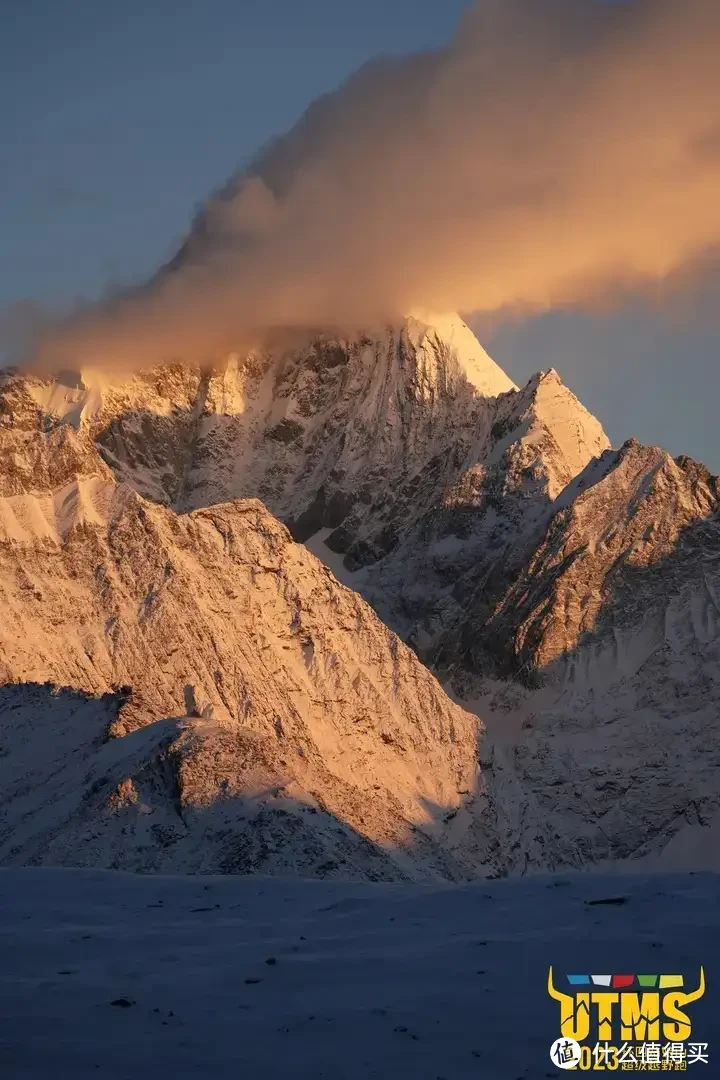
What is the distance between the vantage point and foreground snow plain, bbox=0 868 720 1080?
1056 inches

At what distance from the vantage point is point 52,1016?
2855cm

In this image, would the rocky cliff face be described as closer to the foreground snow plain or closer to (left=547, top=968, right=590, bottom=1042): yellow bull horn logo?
the foreground snow plain

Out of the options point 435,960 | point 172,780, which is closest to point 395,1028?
point 435,960

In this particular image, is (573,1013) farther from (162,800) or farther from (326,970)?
(162,800)

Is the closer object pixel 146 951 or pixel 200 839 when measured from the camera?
pixel 146 951

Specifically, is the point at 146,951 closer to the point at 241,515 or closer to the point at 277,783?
the point at 277,783

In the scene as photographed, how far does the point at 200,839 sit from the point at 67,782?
21.6 meters

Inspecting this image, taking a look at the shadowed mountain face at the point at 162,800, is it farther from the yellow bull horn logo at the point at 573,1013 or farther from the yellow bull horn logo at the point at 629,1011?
the yellow bull horn logo at the point at 629,1011

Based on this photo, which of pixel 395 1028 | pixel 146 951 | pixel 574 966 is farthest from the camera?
pixel 146 951

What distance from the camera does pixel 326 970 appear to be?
3061cm
